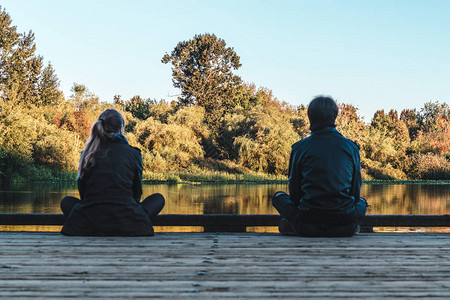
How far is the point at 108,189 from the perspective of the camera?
9.00 ft

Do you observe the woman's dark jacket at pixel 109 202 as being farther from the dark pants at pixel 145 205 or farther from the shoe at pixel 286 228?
the shoe at pixel 286 228

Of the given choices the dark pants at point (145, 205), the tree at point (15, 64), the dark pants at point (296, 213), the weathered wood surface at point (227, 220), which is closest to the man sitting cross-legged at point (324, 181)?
the dark pants at point (296, 213)

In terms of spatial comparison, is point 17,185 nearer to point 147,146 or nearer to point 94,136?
point 147,146

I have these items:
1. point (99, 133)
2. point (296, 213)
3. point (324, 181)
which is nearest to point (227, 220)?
point (296, 213)

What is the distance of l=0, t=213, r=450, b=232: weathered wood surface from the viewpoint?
321 centimetres

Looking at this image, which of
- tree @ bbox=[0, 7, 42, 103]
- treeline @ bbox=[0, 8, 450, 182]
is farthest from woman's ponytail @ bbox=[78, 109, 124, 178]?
tree @ bbox=[0, 7, 42, 103]

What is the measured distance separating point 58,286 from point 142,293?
1.02 ft

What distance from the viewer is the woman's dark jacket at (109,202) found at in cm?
273

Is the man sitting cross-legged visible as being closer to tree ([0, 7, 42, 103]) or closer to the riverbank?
the riverbank

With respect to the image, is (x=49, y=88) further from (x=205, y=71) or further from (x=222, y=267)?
(x=222, y=267)

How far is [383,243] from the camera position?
2570 millimetres

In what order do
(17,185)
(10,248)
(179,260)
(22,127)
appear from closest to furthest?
(179,260)
(10,248)
(17,185)
(22,127)

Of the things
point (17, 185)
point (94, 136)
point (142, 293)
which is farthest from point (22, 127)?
point (142, 293)

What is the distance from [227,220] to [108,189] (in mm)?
844
